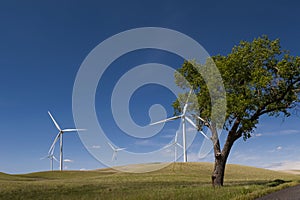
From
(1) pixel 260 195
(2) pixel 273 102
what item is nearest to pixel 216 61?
(2) pixel 273 102

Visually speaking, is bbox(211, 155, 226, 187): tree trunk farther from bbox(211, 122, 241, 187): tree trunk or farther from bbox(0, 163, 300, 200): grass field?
bbox(0, 163, 300, 200): grass field

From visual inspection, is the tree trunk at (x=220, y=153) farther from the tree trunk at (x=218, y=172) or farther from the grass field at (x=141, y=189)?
the grass field at (x=141, y=189)

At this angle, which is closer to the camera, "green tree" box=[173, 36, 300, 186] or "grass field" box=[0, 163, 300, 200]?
"grass field" box=[0, 163, 300, 200]

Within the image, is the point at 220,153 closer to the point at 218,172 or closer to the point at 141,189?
the point at 218,172

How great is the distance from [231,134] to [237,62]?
669cm

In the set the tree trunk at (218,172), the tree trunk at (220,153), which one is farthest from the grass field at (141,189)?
the tree trunk at (220,153)

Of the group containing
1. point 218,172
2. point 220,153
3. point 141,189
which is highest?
point 220,153

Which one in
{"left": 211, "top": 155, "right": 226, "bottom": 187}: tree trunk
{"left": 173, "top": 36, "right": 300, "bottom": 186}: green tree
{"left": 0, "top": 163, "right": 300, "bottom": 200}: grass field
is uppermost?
{"left": 173, "top": 36, "right": 300, "bottom": 186}: green tree

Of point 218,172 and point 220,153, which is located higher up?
point 220,153

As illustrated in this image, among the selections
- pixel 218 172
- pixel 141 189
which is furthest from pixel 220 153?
pixel 141 189

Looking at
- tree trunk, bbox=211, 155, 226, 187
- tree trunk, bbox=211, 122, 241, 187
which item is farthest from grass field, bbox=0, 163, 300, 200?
tree trunk, bbox=211, 122, 241, 187

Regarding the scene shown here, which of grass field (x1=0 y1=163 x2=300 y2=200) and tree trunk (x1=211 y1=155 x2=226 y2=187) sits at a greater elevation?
tree trunk (x1=211 y1=155 x2=226 y2=187)

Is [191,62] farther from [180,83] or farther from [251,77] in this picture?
[251,77]

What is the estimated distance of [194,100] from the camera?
104 ft
